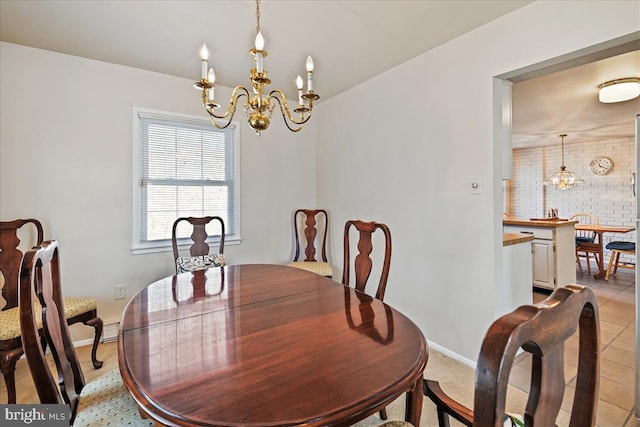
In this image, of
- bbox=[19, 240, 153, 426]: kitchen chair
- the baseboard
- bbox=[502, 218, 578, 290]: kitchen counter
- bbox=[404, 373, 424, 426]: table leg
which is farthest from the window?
bbox=[502, 218, 578, 290]: kitchen counter

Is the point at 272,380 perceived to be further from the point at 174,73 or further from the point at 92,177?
the point at 174,73

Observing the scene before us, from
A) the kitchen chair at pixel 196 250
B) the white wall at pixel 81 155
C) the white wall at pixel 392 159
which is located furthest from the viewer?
the kitchen chair at pixel 196 250

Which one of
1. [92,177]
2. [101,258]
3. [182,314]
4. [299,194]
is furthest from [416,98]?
[101,258]

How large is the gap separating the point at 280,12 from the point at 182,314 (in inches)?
74.2

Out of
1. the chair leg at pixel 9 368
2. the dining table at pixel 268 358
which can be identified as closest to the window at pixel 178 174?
the chair leg at pixel 9 368

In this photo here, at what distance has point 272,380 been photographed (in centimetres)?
88

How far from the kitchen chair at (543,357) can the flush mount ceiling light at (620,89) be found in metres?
3.59

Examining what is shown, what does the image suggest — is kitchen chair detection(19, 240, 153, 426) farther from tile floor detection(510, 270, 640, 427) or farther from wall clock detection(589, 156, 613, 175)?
wall clock detection(589, 156, 613, 175)

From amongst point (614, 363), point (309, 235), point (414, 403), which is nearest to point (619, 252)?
point (614, 363)

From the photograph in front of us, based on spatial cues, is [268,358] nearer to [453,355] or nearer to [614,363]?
[453,355]

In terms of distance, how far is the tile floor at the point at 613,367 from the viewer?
70.1 inches

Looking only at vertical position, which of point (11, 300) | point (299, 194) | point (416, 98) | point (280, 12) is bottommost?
point (11, 300)

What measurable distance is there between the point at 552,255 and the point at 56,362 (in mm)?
4524

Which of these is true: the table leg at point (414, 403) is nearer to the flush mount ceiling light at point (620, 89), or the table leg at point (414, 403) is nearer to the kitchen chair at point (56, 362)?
the kitchen chair at point (56, 362)
